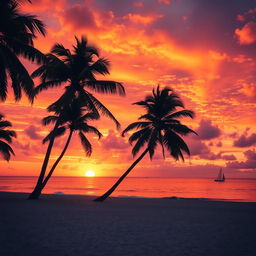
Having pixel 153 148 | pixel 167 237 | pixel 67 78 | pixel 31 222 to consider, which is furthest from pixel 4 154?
pixel 167 237

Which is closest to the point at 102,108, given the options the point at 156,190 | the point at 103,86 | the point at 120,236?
the point at 103,86

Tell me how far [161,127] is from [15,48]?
13.1 m

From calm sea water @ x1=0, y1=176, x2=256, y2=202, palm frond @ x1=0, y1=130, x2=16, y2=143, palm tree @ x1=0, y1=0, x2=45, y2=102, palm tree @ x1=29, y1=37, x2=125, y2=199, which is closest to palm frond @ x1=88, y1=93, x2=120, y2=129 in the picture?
palm tree @ x1=29, y1=37, x2=125, y2=199

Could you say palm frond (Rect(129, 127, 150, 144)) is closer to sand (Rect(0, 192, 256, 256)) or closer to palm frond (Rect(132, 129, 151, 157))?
palm frond (Rect(132, 129, 151, 157))

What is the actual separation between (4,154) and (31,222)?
22.3 meters

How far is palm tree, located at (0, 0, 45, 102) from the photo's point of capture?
45.0ft

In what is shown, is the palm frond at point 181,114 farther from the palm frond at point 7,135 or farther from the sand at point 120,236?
the palm frond at point 7,135

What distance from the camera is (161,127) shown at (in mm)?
24359

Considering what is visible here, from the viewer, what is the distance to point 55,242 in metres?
8.53

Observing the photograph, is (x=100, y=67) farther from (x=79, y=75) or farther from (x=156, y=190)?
(x=156, y=190)

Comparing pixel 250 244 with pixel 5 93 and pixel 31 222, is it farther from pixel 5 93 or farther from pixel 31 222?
pixel 5 93

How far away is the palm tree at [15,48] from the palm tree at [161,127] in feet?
37.1

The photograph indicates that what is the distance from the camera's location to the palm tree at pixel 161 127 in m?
23.9

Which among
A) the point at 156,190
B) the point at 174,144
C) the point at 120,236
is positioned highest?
the point at 174,144
